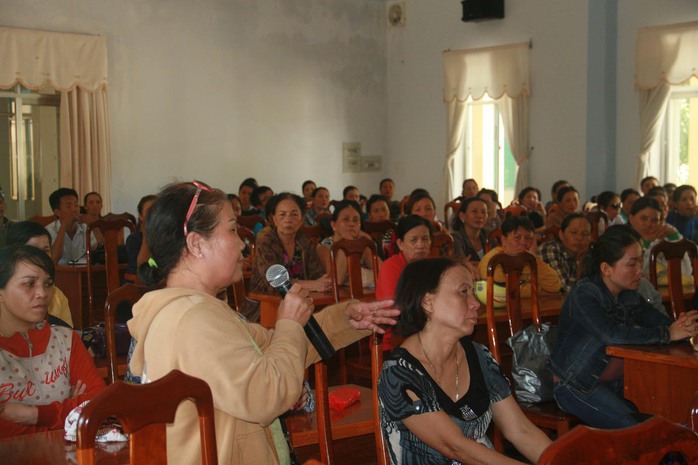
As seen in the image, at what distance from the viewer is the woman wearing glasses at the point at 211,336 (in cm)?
161

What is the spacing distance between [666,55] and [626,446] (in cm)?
928

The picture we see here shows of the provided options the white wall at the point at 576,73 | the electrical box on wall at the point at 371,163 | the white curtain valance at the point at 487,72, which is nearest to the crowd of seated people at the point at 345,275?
the white wall at the point at 576,73

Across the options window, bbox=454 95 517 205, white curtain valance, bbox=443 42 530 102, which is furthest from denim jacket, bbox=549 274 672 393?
window, bbox=454 95 517 205

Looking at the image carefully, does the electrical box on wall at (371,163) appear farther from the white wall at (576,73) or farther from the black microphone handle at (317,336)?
the black microphone handle at (317,336)

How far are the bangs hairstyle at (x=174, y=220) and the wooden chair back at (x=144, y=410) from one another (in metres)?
0.34

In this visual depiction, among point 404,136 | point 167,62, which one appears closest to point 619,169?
point 404,136

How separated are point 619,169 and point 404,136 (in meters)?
3.32

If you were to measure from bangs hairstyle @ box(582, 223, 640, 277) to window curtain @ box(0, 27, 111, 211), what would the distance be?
7280mm

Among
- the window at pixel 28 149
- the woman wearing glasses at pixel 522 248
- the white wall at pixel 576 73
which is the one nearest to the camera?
the woman wearing glasses at pixel 522 248

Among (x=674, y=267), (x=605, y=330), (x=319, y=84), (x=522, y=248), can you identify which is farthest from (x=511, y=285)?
(x=319, y=84)

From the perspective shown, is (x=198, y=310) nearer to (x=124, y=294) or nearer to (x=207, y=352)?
(x=207, y=352)

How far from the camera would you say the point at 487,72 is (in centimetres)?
1133

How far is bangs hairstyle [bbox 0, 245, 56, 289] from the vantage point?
271 centimetres

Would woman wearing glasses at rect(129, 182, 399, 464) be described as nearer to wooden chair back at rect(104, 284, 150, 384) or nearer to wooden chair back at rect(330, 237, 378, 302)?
wooden chair back at rect(104, 284, 150, 384)
